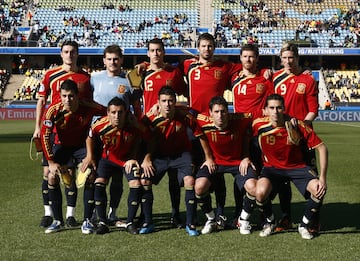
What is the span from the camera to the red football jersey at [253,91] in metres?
6.92

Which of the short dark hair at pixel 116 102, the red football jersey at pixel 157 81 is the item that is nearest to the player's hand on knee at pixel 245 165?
the red football jersey at pixel 157 81

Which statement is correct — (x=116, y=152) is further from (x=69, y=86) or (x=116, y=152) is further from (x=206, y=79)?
(x=206, y=79)

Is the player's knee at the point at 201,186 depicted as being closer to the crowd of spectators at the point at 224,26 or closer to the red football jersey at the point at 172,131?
the red football jersey at the point at 172,131

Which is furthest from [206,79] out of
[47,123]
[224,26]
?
[224,26]

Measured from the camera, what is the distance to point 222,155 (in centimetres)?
693

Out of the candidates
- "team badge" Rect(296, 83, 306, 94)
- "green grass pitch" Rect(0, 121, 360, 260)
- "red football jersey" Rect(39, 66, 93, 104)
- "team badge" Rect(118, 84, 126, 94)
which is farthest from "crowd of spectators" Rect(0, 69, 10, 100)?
"team badge" Rect(296, 83, 306, 94)

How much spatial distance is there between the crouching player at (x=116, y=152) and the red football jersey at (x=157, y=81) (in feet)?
2.13

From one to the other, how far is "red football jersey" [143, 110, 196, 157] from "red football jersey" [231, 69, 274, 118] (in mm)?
682

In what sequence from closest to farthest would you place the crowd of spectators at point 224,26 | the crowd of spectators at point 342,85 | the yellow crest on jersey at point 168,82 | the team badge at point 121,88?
the team badge at point 121,88 < the yellow crest on jersey at point 168,82 < the crowd of spectators at point 342,85 < the crowd of spectators at point 224,26

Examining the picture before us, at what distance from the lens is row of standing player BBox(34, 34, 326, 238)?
22.7 ft

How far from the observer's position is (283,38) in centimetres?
4581

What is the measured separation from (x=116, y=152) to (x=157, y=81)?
1054mm

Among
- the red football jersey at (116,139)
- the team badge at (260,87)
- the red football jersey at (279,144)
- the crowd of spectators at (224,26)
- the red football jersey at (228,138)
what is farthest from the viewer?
the crowd of spectators at (224,26)

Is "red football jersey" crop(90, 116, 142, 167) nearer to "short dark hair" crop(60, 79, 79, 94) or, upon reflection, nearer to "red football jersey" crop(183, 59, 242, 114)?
"short dark hair" crop(60, 79, 79, 94)
